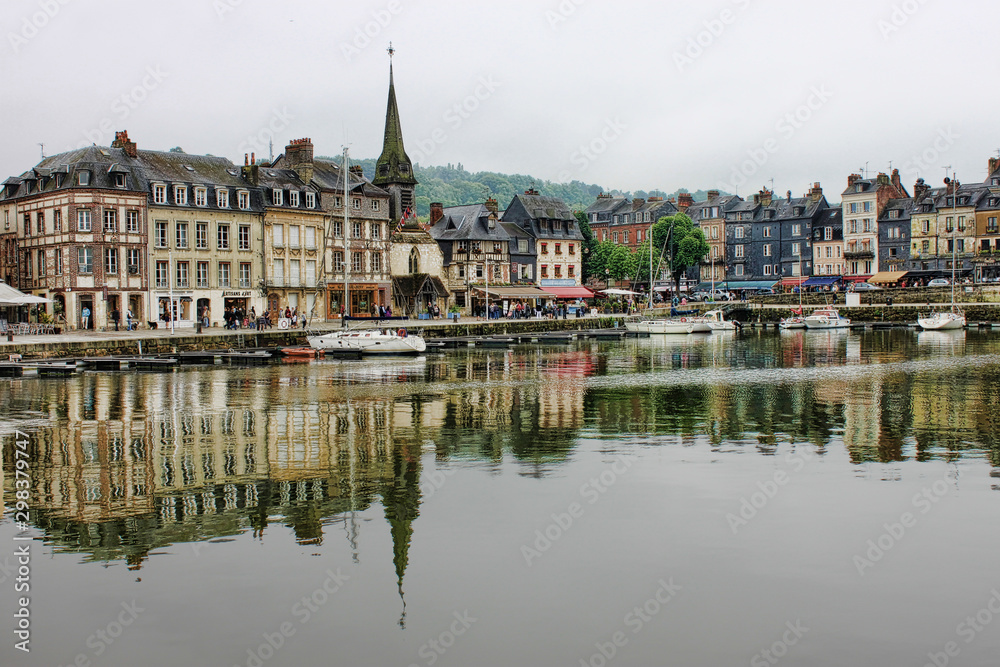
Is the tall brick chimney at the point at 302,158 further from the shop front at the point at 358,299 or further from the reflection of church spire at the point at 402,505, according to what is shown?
the reflection of church spire at the point at 402,505

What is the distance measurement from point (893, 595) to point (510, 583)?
17.4 ft

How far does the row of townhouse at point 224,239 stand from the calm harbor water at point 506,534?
28.4 m

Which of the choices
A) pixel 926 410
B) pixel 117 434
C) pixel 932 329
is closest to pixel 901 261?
pixel 932 329

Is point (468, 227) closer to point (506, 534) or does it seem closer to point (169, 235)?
point (169, 235)

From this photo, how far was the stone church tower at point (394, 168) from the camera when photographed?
75.4m

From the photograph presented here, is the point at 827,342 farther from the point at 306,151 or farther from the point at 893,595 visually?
the point at 893,595

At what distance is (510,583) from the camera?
14180 mm

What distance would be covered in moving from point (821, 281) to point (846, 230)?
19.2 ft

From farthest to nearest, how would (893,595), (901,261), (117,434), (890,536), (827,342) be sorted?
(901,261) < (827,342) < (117,434) < (890,536) < (893,595)

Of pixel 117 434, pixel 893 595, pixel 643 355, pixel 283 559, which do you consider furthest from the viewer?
pixel 643 355

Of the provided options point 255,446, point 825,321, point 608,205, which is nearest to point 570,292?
point 825,321

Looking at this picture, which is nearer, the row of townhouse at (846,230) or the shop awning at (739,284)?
the row of townhouse at (846,230)

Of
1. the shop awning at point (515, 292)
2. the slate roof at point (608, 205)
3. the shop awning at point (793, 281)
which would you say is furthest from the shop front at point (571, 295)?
the slate roof at point (608, 205)

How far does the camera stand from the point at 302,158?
69188 millimetres
